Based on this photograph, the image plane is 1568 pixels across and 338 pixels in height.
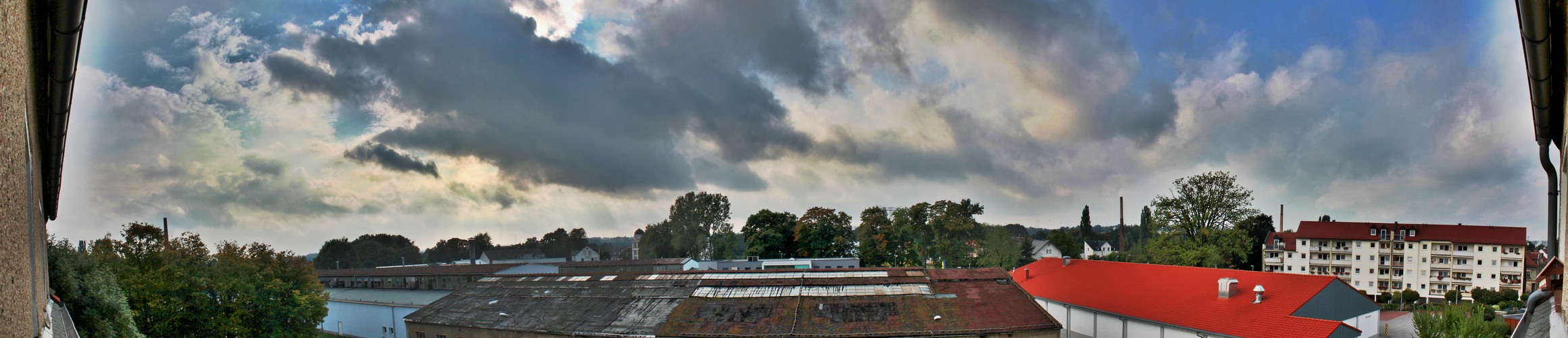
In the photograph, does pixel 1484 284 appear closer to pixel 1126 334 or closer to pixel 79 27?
pixel 1126 334

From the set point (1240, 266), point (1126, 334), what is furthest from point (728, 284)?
point (1240, 266)

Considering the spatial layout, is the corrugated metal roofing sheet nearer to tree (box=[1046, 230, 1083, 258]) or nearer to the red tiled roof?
the red tiled roof

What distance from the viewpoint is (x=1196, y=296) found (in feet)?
94.1

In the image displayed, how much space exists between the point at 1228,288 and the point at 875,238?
107ft

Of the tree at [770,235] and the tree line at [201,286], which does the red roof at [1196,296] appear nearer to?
the tree at [770,235]

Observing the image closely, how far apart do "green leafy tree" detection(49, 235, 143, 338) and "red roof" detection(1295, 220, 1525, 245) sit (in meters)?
75.3

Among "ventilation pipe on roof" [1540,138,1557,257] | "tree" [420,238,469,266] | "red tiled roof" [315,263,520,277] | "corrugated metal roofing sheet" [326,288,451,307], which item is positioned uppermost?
"ventilation pipe on roof" [1540,138,1557,257]

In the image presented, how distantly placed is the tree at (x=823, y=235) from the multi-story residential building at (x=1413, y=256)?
112 ft

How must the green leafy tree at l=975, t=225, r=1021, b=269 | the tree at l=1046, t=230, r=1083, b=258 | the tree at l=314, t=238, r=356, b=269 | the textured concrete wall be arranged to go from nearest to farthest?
the textured concrete wall → the green leafy tree at l=975, t=225, r=1021, b=269 → the tree at l=1046, t=230, r=1083, b=258 → the tree at l=314, t=238, r=356, b=269

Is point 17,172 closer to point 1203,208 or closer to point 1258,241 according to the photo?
point 1203,208

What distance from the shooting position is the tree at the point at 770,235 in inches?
2341

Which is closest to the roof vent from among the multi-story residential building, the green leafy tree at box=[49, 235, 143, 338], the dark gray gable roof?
the dark gray gable roof

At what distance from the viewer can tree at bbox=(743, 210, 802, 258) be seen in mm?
59469

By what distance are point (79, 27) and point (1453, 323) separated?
3531 cm
